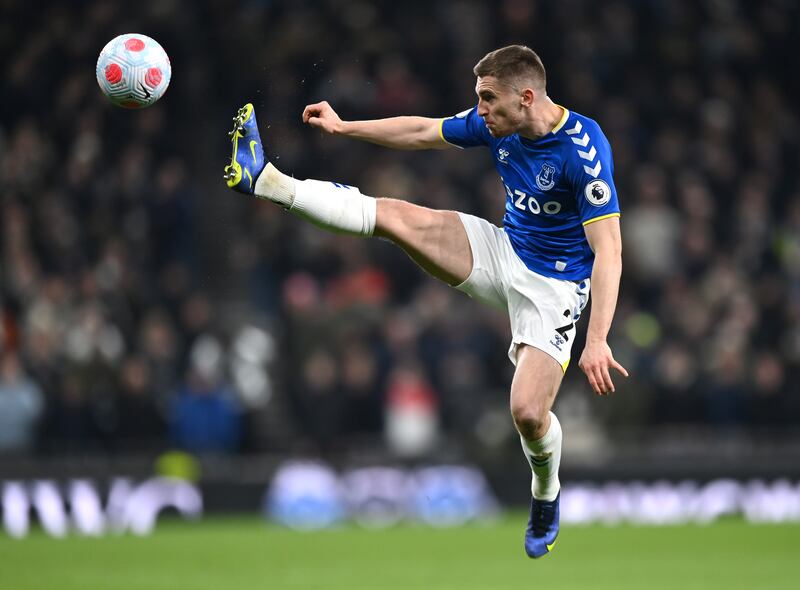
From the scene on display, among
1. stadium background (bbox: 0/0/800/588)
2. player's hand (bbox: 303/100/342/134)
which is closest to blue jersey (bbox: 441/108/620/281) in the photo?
player's hand (bbox: 303/100/342/134)

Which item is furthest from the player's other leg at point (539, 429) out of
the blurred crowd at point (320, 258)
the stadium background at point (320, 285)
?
the stadium background at point (320, 285)

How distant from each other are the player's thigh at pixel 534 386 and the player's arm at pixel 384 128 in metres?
1.25

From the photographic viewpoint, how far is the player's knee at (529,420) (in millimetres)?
7793

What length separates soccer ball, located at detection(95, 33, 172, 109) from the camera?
771cm

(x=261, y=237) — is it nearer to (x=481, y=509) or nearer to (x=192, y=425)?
(x=192, y=425)

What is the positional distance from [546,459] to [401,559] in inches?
180

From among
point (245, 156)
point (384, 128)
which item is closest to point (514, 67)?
point (384, 128)

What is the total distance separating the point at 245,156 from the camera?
24.5 ft

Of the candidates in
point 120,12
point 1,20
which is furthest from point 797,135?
point 1,20

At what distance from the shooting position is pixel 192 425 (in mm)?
14469

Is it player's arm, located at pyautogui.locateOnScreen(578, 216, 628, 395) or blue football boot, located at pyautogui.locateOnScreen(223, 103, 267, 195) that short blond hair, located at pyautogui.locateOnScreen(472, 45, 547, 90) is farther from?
blue football boot, located at pyautogui.locateOnScreen(223, 103, 267, 195)

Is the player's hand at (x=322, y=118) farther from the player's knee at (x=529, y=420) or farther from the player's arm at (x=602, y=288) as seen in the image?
the player's knee at (x=529, y=420)

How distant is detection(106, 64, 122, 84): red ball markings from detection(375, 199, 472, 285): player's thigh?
150 cm

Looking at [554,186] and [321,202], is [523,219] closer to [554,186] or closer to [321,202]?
[554,186]
